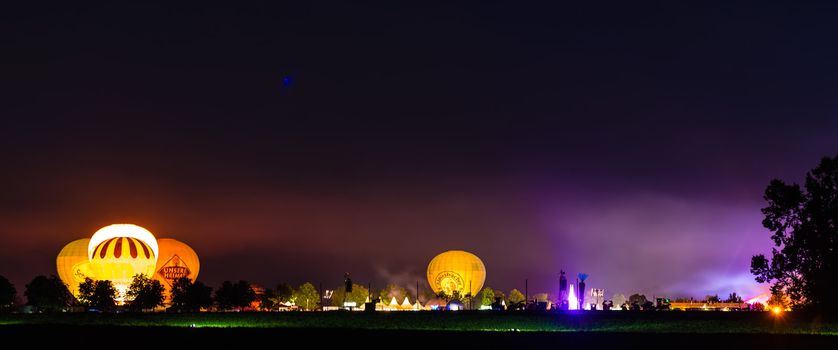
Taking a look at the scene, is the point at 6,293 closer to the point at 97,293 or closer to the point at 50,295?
the point at 50,295

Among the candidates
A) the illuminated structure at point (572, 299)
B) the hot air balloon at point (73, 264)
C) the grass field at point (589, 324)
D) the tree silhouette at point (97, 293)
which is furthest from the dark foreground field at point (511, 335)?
the hot air balloon at point (73, 264)

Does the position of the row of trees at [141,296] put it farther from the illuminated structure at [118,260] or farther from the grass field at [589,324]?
the grass field at [589,324]

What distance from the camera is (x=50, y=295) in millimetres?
181375

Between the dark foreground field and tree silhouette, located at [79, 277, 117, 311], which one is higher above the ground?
tree silhouette, located at [79, 277, 117, 311]

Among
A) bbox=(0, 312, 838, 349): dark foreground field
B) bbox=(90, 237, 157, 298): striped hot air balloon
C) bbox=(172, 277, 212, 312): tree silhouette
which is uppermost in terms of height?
bbox=(90, 237, 157, 298): striped hot air balloon

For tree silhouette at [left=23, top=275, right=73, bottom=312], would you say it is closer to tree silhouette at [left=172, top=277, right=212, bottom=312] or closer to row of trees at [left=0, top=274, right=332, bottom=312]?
row of trees at [left=0, top=274, right=332, bottom=312]

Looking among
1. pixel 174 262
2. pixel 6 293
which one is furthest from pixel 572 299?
pixel 6 293

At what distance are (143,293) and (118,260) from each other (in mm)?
19299

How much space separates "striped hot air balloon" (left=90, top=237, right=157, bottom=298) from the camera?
167250mm

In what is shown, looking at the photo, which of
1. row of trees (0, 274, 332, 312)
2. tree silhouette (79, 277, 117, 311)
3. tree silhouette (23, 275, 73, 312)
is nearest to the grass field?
row of trees (0, 274, 332, 312)

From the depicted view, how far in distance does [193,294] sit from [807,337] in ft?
380

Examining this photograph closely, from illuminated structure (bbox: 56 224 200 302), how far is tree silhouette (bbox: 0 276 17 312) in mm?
8707

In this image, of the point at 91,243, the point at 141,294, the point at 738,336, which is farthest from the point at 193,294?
the point at 738,336

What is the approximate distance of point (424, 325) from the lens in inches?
2584
